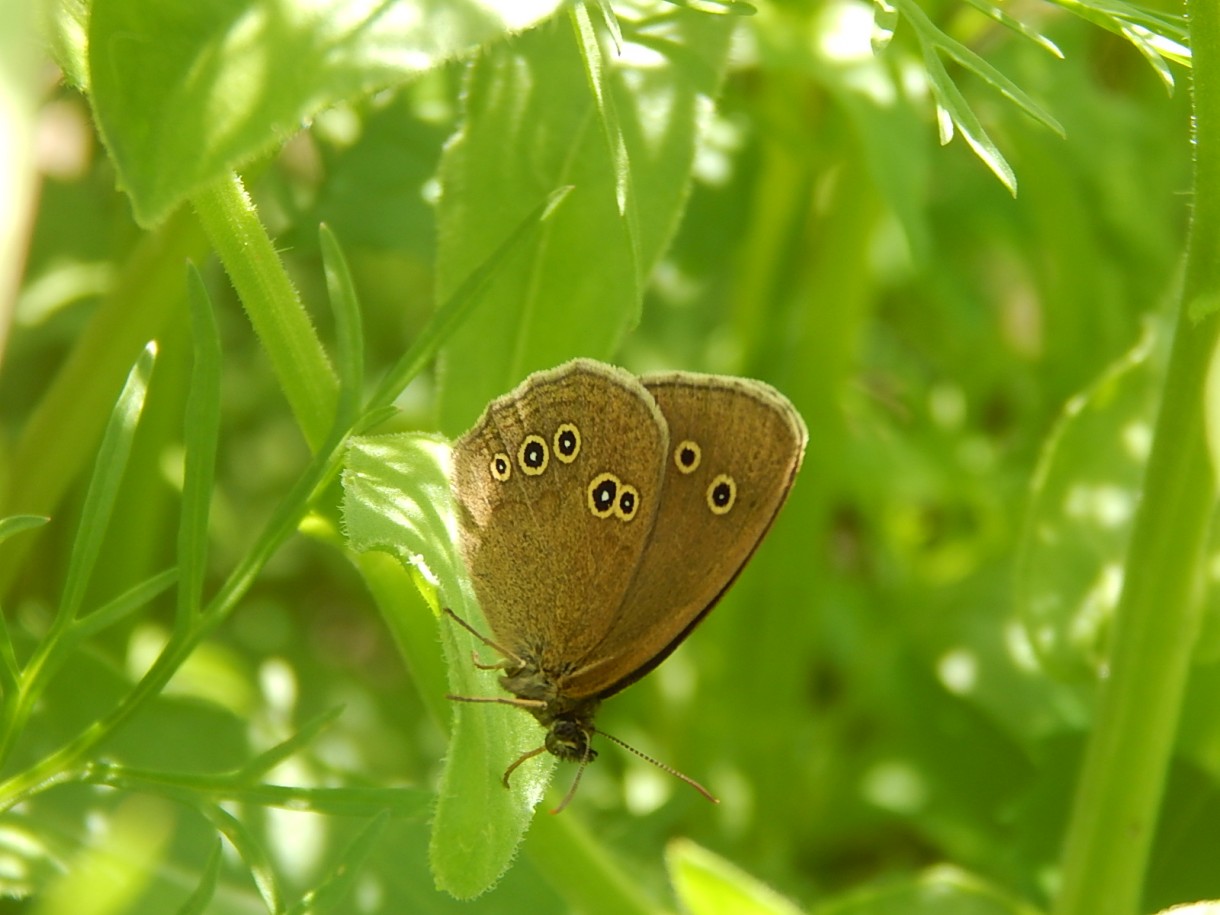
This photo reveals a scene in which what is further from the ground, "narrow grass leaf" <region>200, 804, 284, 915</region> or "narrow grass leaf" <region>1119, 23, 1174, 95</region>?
"narrow grass leaf" <region>1119, 23, 1174, 95</region>

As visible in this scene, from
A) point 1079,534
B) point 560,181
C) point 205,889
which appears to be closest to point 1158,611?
point 1079,534

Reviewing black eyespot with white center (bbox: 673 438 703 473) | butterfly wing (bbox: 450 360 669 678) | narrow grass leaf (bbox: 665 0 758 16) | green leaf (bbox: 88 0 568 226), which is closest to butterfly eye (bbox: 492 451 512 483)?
butterfly wing (bbox: 450 360 669 678)

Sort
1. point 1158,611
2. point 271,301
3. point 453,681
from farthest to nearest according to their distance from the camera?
point 1158,611 → point 271,301 → point 453,681

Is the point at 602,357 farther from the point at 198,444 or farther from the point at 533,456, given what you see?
the point at 198,444

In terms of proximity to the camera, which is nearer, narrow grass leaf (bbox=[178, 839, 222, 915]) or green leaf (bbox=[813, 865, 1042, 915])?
narrow grass leaf (bbox=[178, 839, 222, 915])

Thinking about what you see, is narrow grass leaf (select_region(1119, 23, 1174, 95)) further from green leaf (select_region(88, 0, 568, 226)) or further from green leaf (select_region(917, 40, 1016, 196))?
green leaf (select_region(88, 0, 568, 226))

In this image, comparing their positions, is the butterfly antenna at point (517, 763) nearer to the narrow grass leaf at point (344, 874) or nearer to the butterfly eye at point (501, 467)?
the narrow grass leaf at point (344, 874)

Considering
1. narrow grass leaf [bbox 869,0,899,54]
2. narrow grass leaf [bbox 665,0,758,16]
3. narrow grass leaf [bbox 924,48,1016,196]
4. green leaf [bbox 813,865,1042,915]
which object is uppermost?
narrow grass leaf [bbox 869,0,899,54]

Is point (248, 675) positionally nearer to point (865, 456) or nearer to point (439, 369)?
point (439, 369)
